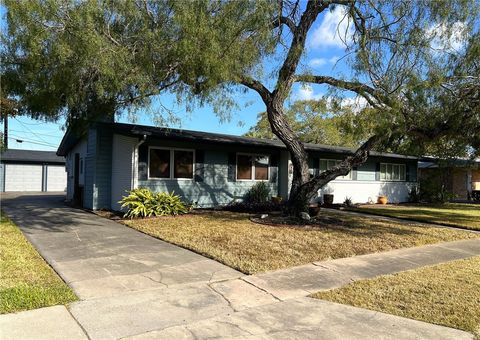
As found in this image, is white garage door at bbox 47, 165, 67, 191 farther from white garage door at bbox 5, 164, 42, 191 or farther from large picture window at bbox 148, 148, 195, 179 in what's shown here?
large picture window at bbox 148, 148, 195, 179

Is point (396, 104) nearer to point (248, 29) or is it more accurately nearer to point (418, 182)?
point (248, 29)

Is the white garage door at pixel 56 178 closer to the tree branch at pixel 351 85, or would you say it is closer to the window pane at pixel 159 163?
the window pane at pixel 159 163

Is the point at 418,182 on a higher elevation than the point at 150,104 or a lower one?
lower

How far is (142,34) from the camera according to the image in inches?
341

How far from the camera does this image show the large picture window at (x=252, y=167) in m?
17.1

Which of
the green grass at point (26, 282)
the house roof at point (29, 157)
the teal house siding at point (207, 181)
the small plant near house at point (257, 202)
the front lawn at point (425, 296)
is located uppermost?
the house roof at point (29, 157)

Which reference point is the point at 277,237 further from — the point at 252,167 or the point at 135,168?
the point at 252,167

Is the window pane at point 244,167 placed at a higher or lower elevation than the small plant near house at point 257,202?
higher

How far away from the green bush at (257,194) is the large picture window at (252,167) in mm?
454

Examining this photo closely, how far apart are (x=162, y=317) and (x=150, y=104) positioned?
633 centimetres

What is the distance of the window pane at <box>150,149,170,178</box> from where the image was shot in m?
14.5

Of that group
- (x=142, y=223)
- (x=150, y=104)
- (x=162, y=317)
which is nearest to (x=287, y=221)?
(x=142, y=223)

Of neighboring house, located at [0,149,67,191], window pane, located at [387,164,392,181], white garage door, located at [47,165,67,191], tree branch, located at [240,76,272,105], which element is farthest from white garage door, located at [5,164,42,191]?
window pane, located at [387,164,392,181]

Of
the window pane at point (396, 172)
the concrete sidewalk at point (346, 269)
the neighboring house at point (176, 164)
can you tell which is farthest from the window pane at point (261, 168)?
the window pane at point (396, 172)
